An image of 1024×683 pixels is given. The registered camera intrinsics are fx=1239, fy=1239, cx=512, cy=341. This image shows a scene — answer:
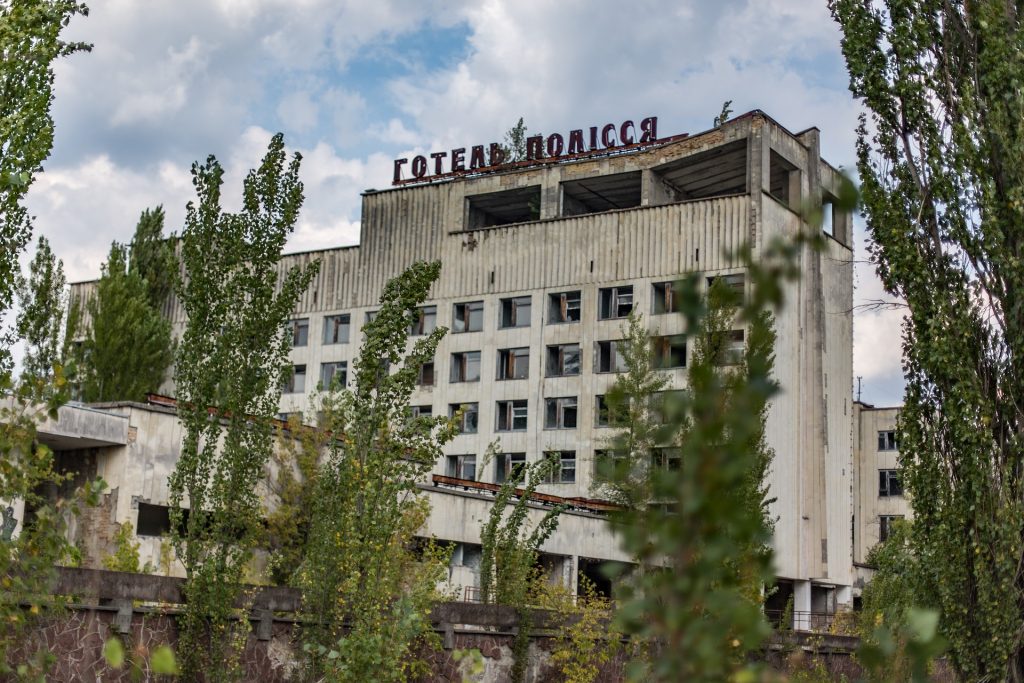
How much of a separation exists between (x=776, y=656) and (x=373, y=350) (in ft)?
39.8

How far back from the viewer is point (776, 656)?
26078 mm

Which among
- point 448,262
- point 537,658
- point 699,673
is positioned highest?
point 448,262

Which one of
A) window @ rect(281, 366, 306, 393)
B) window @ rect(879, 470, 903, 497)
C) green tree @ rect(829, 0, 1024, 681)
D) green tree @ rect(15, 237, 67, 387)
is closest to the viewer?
green tree @ rect(829, 0, 1024, 681)

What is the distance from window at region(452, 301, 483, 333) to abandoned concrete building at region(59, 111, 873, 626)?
7cm

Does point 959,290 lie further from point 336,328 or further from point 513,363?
point 336,328

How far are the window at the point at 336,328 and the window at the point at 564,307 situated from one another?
9.97 m

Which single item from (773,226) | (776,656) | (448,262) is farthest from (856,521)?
(776,656)

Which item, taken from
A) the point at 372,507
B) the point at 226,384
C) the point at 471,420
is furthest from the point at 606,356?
the point at 372,507

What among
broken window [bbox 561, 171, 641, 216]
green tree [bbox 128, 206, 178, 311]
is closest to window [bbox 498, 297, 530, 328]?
broken window [bbox 561, 171, 641, 216]

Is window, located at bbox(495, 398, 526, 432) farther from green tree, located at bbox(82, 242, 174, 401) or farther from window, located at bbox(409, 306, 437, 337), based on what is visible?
green tree, located at bbox(82, 242, 174, 401)

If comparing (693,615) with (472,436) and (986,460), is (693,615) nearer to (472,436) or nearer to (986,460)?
(986,460)

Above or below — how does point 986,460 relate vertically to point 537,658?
above

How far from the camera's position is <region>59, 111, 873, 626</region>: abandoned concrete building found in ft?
159

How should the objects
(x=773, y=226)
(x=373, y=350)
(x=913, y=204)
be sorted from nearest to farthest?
(x=913, y=204), (x=373, y=350), (x=773, y=226)
